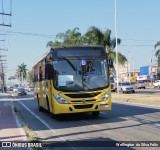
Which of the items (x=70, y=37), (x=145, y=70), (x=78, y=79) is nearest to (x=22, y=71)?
(x=145, y=70)

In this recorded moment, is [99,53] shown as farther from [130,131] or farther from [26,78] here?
[26,78]

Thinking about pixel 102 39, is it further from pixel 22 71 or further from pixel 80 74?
pixel 22 71

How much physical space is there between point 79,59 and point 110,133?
5841 mm

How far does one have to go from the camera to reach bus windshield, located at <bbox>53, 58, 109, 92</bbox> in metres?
18.4

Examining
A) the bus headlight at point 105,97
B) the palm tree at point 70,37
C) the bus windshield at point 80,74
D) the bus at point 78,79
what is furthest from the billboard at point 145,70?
the bus headlight at point 105,97

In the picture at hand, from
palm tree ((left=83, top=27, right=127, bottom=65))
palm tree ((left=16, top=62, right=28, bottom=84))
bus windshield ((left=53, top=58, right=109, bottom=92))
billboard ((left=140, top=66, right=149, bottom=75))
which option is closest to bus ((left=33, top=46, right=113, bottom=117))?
bus windshield ((left=53, top=58, right=109, bottom=92))

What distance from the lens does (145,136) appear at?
496 inches

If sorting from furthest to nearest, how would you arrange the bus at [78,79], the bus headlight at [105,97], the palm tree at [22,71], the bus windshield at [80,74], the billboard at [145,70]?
the palm tree at [22,71], the billboard at [145,70], the bus headlight at [105,97], the bus windshield at [80,74], the bus at [78,79]

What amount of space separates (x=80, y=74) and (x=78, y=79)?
268 millimetres

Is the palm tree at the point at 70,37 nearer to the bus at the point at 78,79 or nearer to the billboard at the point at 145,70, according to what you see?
the bus at the point at 78,79

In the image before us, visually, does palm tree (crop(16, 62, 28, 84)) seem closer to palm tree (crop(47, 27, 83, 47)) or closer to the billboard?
the billboard

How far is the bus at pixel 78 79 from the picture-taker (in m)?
18.3

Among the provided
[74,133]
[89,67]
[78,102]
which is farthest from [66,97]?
[74,133]

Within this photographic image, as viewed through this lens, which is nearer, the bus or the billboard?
the bus
